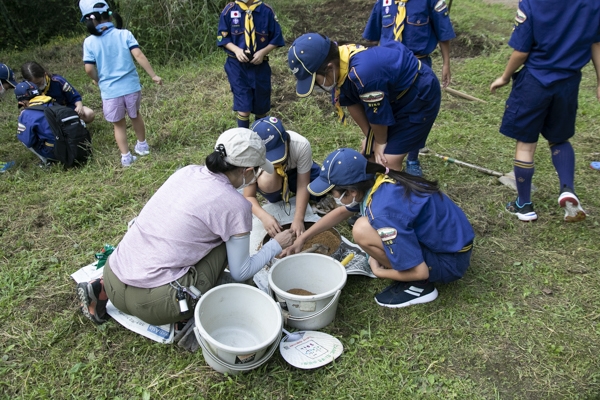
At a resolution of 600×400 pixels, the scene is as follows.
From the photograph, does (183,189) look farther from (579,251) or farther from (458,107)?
(458,107)

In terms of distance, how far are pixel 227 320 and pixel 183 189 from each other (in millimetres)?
728

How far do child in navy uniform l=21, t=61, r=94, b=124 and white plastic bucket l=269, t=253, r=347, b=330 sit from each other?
321 centimetres

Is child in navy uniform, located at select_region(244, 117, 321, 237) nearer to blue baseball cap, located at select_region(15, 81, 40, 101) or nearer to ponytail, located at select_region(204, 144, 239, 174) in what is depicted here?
ponytail, located at select_region(204, 144, 239, 174)

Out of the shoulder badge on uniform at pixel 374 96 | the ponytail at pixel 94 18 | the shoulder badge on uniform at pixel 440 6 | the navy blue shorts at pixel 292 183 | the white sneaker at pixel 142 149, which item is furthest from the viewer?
the white sneaker at pixel 142 149

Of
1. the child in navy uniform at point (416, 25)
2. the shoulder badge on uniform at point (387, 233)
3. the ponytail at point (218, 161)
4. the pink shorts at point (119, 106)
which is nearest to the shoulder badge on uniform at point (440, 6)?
the child in navy uniform at point (416, 25)

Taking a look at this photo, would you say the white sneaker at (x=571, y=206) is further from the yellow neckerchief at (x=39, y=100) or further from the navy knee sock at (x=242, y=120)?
the yellow neckerchief at (x=39, y=100)

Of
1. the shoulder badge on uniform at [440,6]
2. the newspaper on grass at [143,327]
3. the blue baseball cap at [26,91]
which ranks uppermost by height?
the shoulder badge on uniform at [440,6]

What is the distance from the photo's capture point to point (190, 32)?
636 centimetres

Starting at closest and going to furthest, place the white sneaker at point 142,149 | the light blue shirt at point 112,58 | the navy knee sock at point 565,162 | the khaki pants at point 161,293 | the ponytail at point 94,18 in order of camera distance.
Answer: the khaki pants at point 161,293 < the navy knee sock at point 565,162 < the ponytail at point 94,18 < the light blue shirt at point 112,58 < the white sneaker at point 142,149

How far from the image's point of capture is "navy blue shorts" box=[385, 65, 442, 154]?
2.85 metres

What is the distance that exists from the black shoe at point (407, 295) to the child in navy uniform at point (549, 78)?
1074 millimetres

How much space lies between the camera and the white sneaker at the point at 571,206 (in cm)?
291

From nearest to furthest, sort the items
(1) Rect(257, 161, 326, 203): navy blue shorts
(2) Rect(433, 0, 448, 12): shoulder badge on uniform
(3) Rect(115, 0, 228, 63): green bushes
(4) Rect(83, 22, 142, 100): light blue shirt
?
(1) Rect(257, 161, 326, 203): navy blue shorts, (2) Rect(433, 0, 448, 12): shoulder badge on uniform, (4) Rect(83, 22, 142, 100): light blue shirt, (3) Rect(115, 0, 228, 63): green bushes

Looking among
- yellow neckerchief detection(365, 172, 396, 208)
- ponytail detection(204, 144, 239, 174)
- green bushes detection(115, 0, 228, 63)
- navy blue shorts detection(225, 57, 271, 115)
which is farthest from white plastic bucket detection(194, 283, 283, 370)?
green bushes detection(115, 0, 228, 63)
